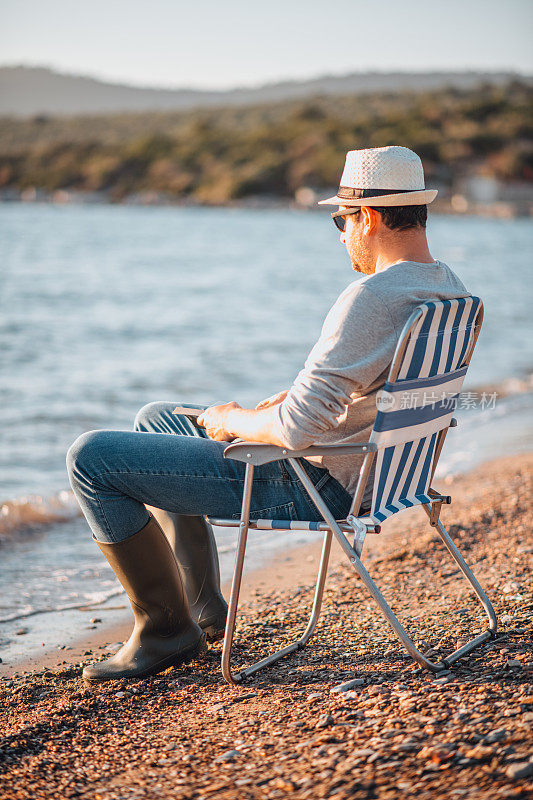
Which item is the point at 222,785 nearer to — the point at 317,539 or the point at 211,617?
the point at 211,617

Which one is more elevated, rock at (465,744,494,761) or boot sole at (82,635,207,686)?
rock at (465,744,494,761)

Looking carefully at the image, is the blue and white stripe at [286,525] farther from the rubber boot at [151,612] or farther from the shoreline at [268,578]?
the shoreline at [268,578]

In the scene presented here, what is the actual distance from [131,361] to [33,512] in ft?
21.2

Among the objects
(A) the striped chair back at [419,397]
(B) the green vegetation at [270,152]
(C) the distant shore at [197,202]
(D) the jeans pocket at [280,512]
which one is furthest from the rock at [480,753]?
(B) the green vegetation at [270,152]

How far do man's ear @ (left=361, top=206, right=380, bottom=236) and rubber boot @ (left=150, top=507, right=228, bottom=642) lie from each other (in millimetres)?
1157

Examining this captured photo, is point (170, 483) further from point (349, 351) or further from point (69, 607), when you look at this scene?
point (69, 607)

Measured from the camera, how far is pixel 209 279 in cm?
2327

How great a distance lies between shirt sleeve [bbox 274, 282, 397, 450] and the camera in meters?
2.38

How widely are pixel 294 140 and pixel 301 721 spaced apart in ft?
278

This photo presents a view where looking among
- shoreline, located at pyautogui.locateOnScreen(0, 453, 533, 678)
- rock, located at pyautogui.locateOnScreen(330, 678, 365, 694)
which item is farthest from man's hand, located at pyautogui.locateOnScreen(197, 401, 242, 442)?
shoreline, located at pyautogui.locateOnScreen(0, 453, 533, 678)

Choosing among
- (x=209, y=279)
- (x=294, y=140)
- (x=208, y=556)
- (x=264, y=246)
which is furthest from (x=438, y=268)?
(x=294, y=140)

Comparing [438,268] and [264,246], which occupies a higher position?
[438,268]

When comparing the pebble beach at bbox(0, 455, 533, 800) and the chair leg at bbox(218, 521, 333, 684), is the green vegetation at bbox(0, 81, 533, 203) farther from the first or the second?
the chair leg at bbox(218, 521, 333, 684)

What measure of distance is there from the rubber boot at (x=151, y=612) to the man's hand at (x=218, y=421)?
0.34 metres
